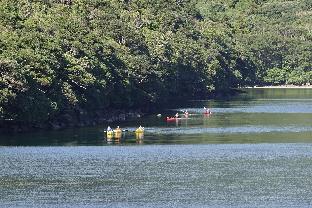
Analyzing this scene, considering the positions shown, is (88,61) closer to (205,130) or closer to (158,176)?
(205,130)

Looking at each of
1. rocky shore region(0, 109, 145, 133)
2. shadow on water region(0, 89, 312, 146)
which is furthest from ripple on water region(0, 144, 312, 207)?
rocky shore region(0, 109, 145, 133)

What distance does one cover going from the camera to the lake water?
193ft

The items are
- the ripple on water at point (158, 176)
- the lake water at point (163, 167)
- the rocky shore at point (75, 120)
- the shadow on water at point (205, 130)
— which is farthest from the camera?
the rocky shore at point (75, 120)

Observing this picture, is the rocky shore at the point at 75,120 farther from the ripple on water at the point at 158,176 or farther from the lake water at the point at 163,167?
the ripple on water at the point at 158,176

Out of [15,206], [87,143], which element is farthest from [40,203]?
[87,143]

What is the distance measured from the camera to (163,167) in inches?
2832

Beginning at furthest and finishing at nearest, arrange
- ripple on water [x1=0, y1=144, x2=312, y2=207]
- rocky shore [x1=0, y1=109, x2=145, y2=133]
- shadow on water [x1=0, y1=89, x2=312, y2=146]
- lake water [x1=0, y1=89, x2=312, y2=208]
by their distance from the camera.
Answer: rocky shore [x1=0, y1=109, x2=145, y2=133]
shadow on water [x1=0, y1=89, x2=312, y2=146]
lake water [x1=0, y1=89, x2=312, y2=208]
ripple on water [x1=0, y1=144, x2=312, y2=207]

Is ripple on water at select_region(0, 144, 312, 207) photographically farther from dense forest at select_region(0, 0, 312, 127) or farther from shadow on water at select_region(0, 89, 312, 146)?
dense forest at select_region(0, 0, 312, 127)

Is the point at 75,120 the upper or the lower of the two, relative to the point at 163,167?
upper

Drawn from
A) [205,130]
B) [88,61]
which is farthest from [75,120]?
[205,130]

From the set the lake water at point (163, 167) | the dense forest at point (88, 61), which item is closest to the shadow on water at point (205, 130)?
the lake water at point (163, 167)

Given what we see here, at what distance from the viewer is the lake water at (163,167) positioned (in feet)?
193

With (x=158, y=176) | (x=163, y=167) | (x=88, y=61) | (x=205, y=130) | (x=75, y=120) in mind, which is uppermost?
(x=88, y=61)

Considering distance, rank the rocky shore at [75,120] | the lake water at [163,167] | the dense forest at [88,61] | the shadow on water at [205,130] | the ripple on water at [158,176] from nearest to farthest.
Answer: the ripple on water at [158,176] < the lake water at [163,167] < the shadow on water at [205,130] < the rocky shore at [75,120] < the dense forest at [88,61]
